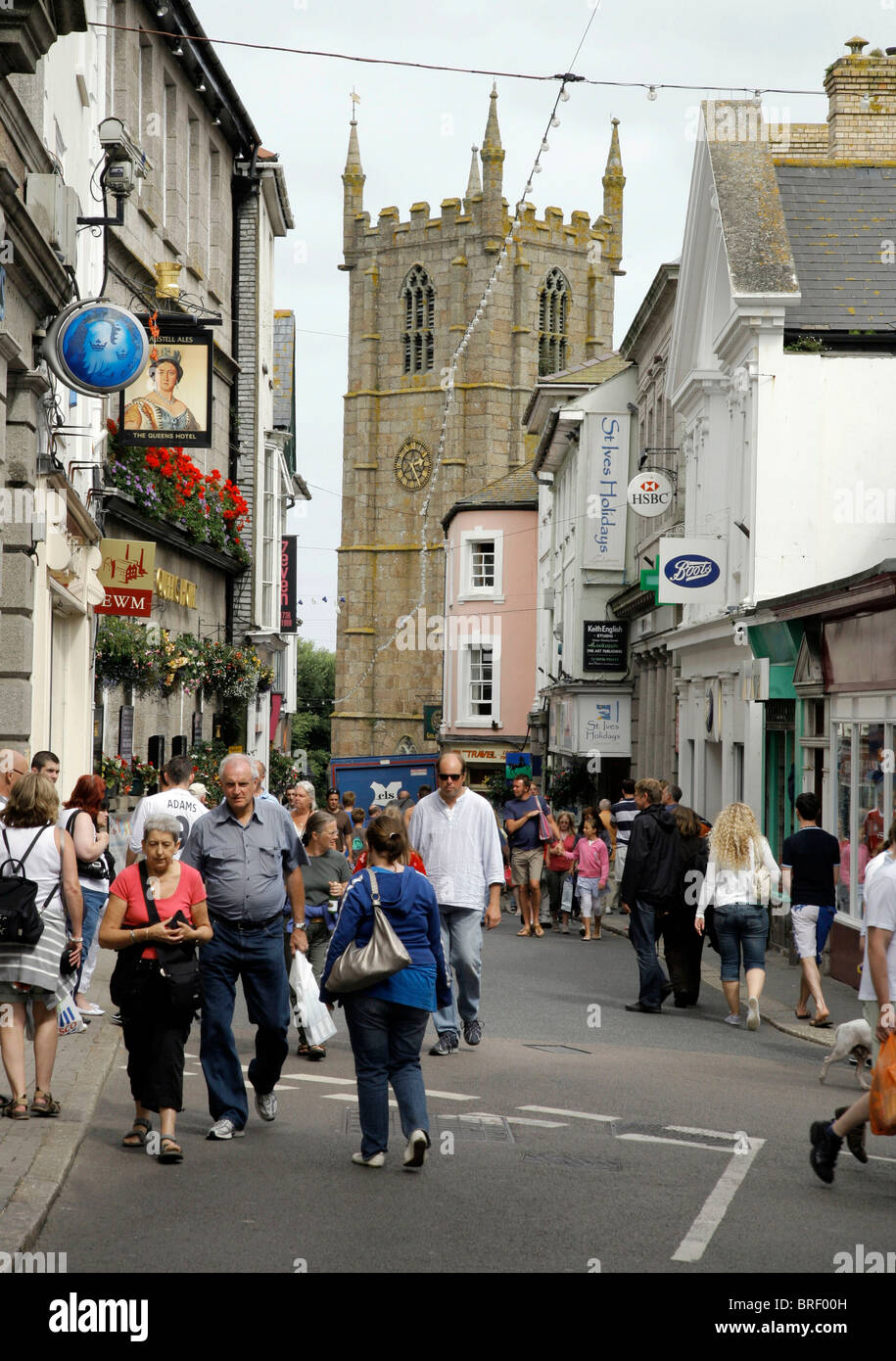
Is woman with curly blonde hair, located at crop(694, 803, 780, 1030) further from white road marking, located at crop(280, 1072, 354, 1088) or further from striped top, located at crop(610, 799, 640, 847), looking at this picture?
striped top, located at crop(610, 799, 640, 847)

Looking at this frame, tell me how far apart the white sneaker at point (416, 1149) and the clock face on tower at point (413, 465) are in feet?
255

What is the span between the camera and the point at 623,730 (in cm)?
3491

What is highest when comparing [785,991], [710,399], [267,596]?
[710,399]

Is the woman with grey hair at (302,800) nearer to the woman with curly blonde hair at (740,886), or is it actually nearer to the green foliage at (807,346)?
the woman with curly blonde hair at (740,886)

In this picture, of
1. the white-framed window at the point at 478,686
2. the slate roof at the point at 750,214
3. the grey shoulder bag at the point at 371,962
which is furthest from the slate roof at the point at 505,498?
the grey shoulder bag at the point at 371,962

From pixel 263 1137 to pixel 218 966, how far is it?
0.84m

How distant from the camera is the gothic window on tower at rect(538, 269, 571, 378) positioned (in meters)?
84.8

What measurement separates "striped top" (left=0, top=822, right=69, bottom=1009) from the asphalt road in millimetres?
763

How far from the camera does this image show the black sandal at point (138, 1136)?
7594 mm

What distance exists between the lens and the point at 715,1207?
6.69m

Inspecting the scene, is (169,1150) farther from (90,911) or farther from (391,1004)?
(90,911)
